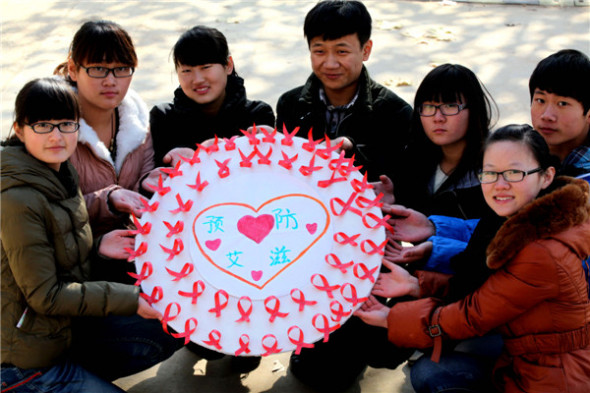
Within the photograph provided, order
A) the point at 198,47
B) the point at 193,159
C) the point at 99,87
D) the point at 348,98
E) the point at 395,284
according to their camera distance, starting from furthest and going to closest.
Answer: the point at 348,98 < the point at 198,47 < the point at 99,87 < the point at 193,159 < the point at 395,284

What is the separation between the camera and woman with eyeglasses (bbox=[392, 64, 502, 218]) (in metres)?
2.33

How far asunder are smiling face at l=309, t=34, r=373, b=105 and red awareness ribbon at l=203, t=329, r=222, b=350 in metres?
1.32

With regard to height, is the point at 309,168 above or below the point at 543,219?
above

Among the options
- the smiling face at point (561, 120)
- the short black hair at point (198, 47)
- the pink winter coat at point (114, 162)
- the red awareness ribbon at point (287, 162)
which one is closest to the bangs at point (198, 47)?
the short black hair at point (198, 47)

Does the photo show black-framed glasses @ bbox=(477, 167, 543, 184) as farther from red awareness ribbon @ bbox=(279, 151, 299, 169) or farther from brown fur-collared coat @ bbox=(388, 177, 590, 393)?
red awareness ribbon @ bbox=(279, 151, 299, 169)


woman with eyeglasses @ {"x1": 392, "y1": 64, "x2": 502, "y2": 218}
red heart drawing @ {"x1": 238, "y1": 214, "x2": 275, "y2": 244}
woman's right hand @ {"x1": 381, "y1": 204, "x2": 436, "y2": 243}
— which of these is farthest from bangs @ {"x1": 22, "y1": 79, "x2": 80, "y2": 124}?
woman with eyeglasses @ {"x1": 392, "y1": 64, "x2": 502, "y2": 218}

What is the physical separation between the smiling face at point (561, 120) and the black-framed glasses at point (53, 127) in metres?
1.71

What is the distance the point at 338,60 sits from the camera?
2680 mm

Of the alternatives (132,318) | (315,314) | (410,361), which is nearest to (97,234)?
(132,318)

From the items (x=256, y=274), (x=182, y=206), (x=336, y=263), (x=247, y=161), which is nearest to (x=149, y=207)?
(x=182, y=206)

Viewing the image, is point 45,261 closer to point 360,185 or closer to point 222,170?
point 222,170

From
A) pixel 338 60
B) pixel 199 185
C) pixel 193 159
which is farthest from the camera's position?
pixel 338 60

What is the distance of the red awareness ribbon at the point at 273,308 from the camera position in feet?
6.25

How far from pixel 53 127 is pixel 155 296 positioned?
0.66 meters
